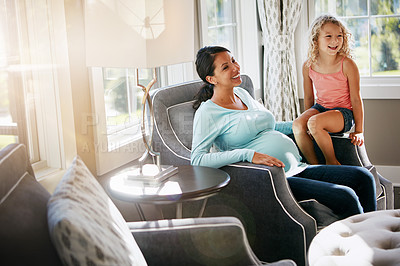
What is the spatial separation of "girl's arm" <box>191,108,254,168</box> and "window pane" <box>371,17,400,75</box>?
2384 millimetres

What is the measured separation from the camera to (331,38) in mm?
3043

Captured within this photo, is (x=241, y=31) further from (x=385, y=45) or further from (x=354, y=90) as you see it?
(x=354, y=90)

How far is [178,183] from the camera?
76.8 inches

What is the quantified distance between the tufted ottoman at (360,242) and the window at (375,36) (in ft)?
7.98

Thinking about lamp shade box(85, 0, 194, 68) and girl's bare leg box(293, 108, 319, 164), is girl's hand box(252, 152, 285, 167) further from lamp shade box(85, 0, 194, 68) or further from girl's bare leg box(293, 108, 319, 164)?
girl's bare leg box(293, 108, 319, 164)

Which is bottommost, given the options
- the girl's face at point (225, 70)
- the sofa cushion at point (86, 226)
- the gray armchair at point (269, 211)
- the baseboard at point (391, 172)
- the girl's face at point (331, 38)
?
the baseboard at point (391, 172)

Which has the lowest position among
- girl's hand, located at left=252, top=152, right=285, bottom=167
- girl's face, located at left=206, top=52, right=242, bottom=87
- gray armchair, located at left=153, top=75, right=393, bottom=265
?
gray armchair, located at left=153, top=75, right=393, bottom=265

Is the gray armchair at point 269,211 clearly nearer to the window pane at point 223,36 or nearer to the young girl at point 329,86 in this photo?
the young girl at point 329,86

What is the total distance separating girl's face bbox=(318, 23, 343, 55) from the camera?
304cm

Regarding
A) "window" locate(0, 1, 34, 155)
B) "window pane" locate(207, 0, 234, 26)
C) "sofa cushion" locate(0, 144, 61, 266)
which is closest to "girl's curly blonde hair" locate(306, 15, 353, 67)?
"window pane" locate(207, 0, 234, 26)

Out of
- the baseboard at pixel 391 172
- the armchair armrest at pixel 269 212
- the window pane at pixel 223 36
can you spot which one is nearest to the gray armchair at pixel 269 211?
the armchair armrest at pixel 269 212

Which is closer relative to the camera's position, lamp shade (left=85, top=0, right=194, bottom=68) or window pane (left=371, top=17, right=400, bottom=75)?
lamp shade (left=85, top=0, right=194, bottom=68)

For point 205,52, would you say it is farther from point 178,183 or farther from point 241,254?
point 241,254

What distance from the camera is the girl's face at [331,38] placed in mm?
3037
